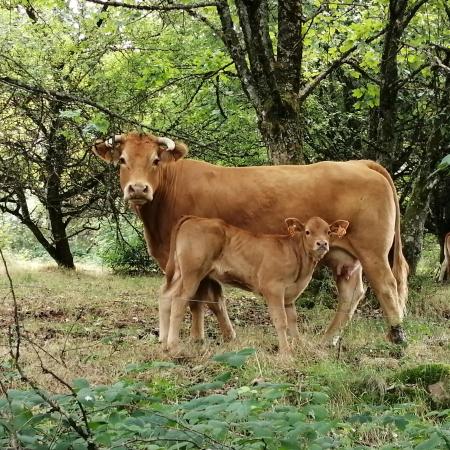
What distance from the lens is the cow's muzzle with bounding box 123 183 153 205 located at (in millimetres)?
7891

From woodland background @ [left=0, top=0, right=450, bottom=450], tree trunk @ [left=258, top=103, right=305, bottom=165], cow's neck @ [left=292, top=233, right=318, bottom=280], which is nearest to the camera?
woodland background @ [left=0, top=0, right=450, bottom=450]

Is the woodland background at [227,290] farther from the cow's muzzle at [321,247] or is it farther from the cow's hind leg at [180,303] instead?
the cow's muzzle at [321,247]

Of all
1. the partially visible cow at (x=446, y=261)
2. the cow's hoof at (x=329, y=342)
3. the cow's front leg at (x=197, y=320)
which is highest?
the cow's front leg at (x=197, y=320)

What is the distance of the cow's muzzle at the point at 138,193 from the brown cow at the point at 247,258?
498 millimetres

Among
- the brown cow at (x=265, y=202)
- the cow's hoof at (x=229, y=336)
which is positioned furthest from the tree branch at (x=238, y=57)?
the cow's hoof at (x=229, y=336)

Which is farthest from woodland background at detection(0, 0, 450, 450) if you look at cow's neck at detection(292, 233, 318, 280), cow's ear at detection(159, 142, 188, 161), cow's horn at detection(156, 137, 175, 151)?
cow's neck at detection(292, 233, 318, 280)

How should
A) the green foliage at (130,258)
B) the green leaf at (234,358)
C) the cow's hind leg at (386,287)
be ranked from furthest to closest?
the green foliage at (130,258) → the cow's hind leg at (386,287) → the green leaf at (234,358)

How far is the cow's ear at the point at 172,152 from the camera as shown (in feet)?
27.4

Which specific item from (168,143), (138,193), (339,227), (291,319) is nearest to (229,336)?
(291,319)

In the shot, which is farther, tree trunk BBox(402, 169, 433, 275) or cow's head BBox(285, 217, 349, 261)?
tree trunk BBox(402, 169, 433, 275)

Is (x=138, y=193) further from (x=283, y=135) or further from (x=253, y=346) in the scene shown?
(x=283, y=135)

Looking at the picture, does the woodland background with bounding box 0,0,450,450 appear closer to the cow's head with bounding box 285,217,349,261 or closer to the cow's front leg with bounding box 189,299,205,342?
the cow's front leg with bounding box 189,299,205,342

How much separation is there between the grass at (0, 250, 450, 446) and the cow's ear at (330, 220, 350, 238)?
1239 mm

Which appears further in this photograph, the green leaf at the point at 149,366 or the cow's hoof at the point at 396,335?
the cow's hoof at the point at 396,335
